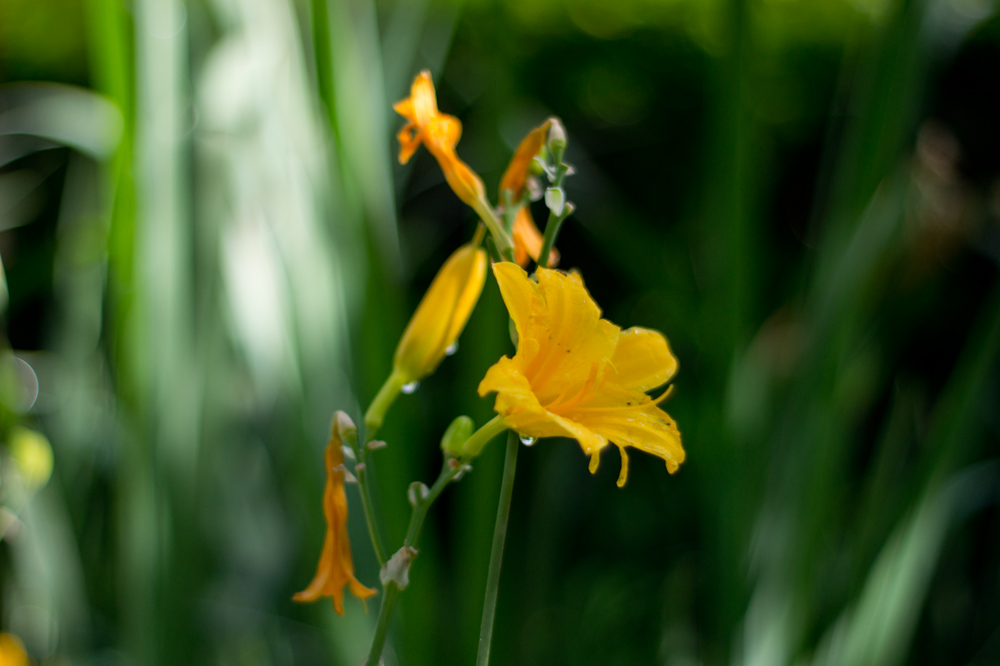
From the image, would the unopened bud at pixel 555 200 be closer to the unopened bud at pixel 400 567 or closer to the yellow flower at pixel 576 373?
the yellow flower at pixel 576 373

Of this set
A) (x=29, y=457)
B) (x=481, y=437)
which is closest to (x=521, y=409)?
(x=481, y=437)

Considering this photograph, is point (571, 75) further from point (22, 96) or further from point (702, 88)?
point (22, 96)

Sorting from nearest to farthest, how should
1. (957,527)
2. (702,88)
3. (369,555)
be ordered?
(369,555) < (957,527) < (702,88)

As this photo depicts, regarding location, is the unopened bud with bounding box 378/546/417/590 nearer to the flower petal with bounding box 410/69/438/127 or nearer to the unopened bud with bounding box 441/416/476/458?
the unopened bud with bounding box 441/416/476/458

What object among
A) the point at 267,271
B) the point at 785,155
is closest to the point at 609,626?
the point at 267,271

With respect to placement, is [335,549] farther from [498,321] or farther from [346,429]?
[498,321]

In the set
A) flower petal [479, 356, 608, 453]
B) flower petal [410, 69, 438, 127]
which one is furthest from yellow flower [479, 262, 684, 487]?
flower petal [410, 69, 438, 127]

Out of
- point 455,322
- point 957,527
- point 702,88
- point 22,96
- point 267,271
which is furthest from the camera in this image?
point 22,96
